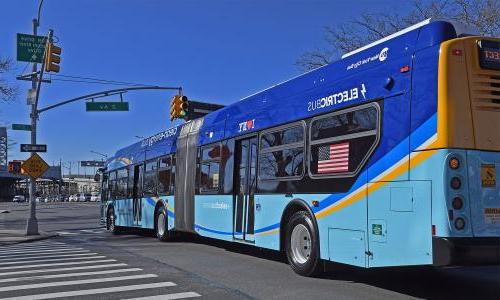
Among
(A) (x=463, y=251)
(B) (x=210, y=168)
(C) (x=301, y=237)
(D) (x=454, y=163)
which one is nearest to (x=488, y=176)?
(D) (x=454, y=163)

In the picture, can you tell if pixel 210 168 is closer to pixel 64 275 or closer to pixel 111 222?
pixel 64 275

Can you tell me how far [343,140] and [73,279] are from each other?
5177 mm

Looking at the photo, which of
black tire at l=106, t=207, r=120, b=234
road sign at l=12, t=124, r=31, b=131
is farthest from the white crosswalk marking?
road sign at l=12, t=124, r=31, b=131

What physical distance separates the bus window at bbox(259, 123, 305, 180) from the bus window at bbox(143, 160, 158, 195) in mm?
7746

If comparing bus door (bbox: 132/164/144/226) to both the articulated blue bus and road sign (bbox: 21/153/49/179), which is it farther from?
the articulated blue bus

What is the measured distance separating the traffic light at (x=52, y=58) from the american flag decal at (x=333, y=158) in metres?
15.7

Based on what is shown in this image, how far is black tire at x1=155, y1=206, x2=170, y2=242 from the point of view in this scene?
16.7 m

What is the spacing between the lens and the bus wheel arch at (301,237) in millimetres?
8992

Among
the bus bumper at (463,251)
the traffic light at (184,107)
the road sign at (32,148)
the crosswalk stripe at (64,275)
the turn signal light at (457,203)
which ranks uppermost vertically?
the traffic light at (184,107)

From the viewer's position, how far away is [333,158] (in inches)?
341

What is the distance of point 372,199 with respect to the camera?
24.9 feet

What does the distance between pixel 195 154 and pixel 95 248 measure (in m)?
3.97

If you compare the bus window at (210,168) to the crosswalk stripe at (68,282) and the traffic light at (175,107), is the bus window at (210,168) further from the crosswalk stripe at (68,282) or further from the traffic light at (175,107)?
the traffic light at (175,107)

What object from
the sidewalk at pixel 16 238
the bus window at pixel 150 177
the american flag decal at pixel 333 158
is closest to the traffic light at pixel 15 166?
the sidewalk at pixel 16 238
